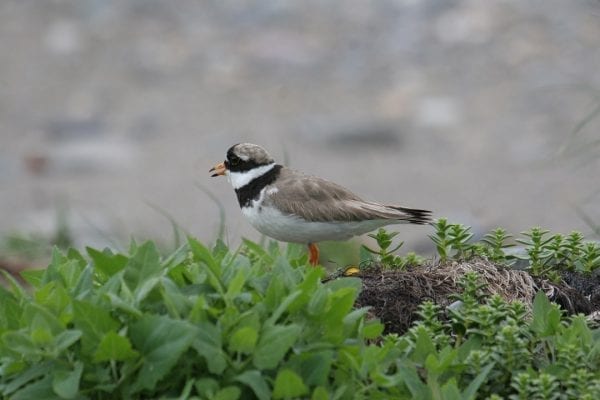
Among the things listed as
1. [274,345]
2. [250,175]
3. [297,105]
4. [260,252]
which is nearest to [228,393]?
[274,345]

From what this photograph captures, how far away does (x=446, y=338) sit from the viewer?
425cm

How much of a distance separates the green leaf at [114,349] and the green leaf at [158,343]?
40 mm

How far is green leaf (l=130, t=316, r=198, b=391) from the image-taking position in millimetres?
3541

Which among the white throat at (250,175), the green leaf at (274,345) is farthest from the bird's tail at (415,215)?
the green leaf at (274,345)

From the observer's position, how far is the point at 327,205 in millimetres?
Answer: 5879

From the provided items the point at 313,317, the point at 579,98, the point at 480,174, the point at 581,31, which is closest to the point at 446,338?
the point at 313,317

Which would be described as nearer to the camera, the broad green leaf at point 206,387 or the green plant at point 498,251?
the broad green leaf at point 206,387

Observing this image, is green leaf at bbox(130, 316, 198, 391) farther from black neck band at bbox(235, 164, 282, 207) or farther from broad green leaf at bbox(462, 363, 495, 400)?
black neck band at bbox(235, 164, 282, 207)

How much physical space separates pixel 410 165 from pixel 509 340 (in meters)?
5.81

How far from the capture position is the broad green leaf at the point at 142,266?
3.95 metres

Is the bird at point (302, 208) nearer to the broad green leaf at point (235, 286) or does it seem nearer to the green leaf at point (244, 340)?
the broad green leaf at point (235, 286)

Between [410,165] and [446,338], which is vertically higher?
[410,165]

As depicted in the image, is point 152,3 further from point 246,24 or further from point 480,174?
point 480,174

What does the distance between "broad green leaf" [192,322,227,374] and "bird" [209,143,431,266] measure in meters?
2.18
